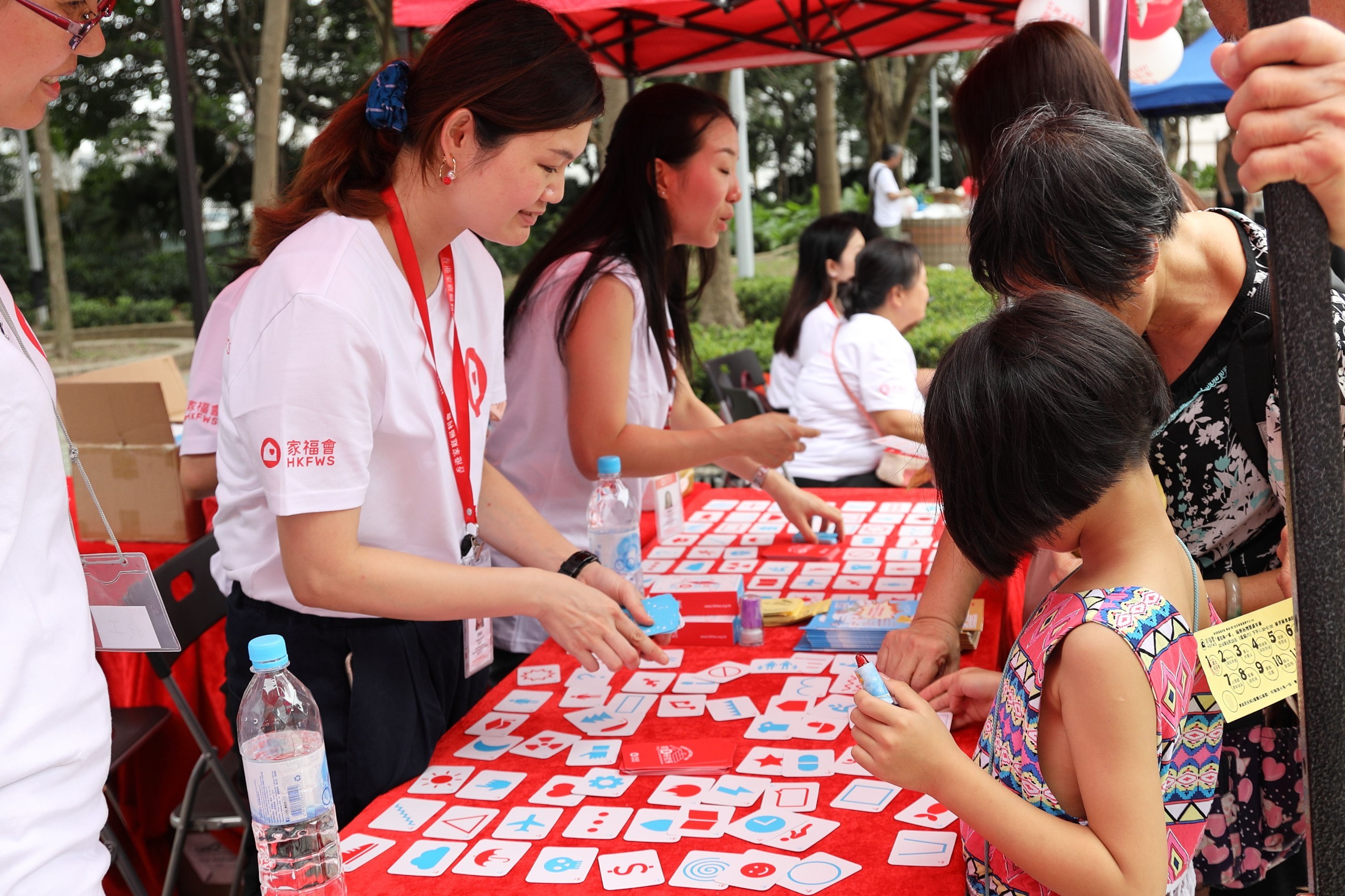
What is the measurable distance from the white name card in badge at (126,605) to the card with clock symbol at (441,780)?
1.38 ft

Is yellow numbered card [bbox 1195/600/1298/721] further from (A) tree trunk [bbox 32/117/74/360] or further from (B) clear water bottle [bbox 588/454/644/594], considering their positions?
(A) tree trunk [bbox 32/117/74/360]

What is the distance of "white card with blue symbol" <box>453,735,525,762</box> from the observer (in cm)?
174

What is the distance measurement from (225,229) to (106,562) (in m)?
15.2

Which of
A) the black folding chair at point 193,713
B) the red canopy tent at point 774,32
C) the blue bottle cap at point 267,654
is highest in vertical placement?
the red canopy tent at point 774,32

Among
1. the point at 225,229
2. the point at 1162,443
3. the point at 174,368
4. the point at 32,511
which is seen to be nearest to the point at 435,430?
the point at 32,511

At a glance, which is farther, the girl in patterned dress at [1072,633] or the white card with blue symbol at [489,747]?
the white card with blue symbol at [489,747]

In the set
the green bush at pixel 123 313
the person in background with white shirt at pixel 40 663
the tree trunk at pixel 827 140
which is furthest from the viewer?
the green bush at pixel 123 313

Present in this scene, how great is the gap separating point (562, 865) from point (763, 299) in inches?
Answer: 419

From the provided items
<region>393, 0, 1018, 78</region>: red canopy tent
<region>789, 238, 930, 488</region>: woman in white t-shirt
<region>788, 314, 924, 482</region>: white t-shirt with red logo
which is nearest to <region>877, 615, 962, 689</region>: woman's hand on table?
<region>789, 238, 930, 488</region>: woman in white t-shirt

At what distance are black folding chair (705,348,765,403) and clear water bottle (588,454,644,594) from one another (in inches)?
119

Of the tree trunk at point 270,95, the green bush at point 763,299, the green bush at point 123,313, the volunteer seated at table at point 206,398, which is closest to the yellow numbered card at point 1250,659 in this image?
the volunteer seated at table at point 206,398

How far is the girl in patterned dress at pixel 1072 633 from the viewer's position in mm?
1087

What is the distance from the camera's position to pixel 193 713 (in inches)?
96.4

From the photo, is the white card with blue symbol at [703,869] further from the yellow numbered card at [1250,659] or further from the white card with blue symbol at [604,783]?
the yellow numbered card at [1250,659]
